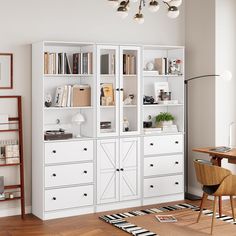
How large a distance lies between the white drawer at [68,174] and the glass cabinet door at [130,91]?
648mm

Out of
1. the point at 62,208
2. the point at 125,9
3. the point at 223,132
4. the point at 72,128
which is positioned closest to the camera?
the point at 125,9

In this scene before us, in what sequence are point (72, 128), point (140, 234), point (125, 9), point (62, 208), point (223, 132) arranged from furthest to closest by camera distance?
point (223, 132), point (72, 128), point (62, 208), point (140, 234), point (125, 9)

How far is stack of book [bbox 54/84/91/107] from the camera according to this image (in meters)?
5.86

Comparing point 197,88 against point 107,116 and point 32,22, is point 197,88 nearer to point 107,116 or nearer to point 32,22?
point 107,116

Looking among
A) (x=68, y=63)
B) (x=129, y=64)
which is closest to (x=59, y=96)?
(x=68, y=63)

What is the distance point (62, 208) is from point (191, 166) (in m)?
2.07

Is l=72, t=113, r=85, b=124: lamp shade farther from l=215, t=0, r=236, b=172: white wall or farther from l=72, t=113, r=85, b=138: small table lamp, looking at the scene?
l=215, t=0, r=236, b=172: white wall

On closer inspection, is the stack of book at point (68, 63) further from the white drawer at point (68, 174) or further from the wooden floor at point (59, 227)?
the wooden floor at point (59, 227)

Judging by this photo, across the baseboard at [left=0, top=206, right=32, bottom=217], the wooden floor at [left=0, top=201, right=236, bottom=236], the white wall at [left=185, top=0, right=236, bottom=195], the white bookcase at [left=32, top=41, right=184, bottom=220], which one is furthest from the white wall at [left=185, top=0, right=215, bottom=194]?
the baseboard at [left=0, top=206, right=32, bottom=217]

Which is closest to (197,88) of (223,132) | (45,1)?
(223,132)

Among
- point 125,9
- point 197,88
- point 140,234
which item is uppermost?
point 125,9

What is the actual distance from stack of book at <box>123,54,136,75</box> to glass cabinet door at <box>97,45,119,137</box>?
0.42 ft

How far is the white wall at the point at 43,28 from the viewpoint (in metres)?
5.77

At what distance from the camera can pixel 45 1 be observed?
5941 mm
